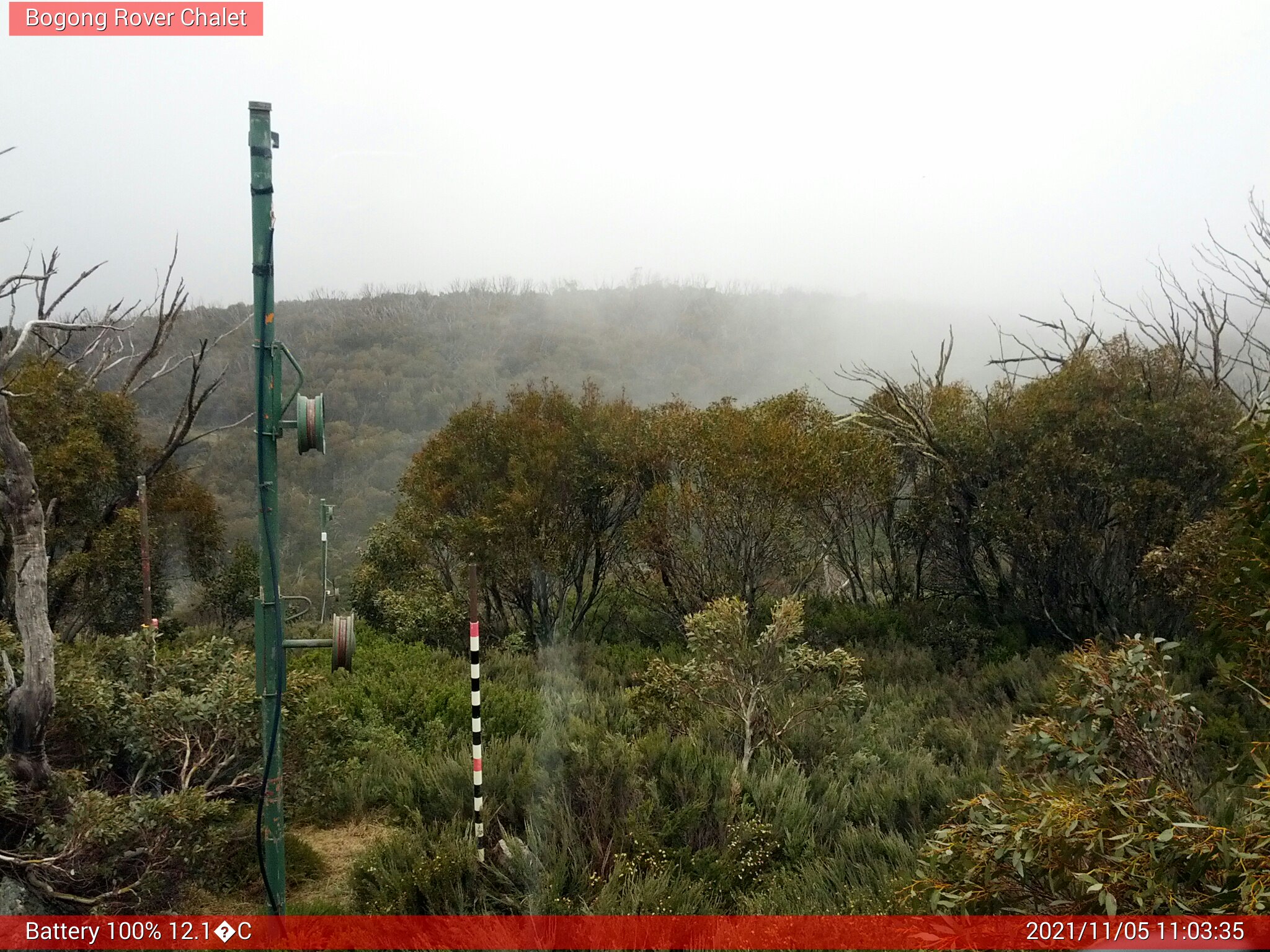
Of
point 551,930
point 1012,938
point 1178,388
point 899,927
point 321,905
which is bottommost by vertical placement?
point 321,905

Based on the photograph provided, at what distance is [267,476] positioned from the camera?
479 cm

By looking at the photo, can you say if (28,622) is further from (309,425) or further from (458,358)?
(458,358)

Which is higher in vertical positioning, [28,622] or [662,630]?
[28,622]

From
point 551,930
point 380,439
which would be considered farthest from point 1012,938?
point 380,439

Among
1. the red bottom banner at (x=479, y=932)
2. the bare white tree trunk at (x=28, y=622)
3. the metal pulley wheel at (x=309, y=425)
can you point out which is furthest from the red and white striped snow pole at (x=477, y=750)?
the bare white tree trunk at (x=28, y=622)

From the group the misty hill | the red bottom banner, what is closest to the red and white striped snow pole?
the red bottom banner

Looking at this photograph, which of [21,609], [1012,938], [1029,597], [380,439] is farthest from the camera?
[380,439]

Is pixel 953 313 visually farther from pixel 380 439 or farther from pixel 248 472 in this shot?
pixel 248 472

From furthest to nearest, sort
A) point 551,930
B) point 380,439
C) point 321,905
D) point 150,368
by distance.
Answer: point 150,368 < point 380,439 < point 321,905 < point 551,930

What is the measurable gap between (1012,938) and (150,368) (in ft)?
70.1

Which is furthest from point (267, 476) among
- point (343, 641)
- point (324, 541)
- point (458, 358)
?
point (458, 358)

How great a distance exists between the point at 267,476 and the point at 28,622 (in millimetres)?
2342

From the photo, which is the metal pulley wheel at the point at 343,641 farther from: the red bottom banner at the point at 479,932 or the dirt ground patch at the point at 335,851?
the dirt ground patch at the point at 335,851

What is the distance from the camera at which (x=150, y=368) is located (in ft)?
68.3
